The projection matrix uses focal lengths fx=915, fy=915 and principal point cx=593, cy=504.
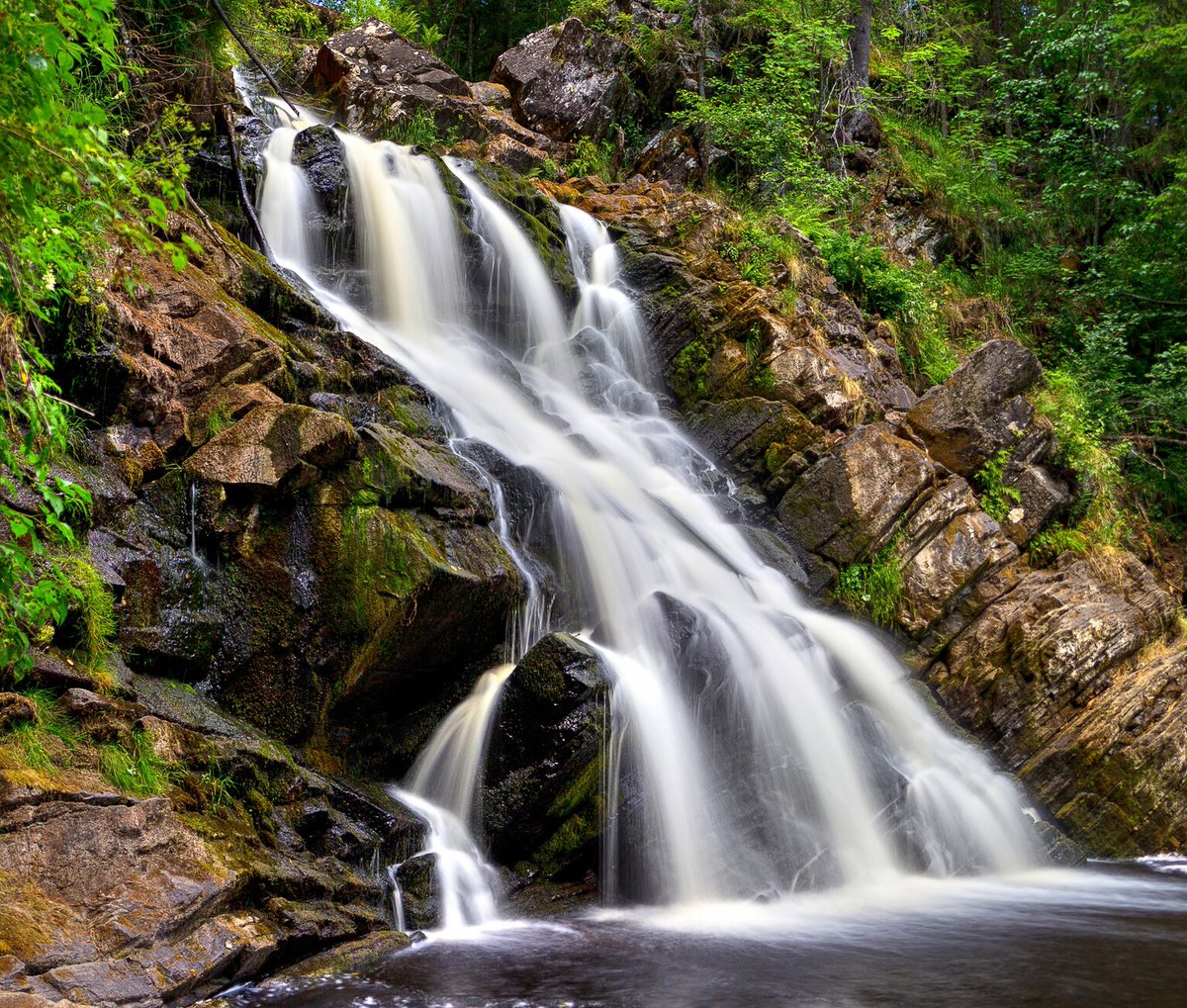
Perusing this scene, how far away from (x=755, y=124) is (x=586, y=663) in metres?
14.2

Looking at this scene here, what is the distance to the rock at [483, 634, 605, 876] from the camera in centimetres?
649

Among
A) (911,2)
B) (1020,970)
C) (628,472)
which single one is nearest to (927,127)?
(911,2)

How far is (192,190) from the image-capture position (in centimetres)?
1076

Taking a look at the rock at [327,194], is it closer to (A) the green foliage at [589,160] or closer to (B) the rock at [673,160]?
(A) the green foliage at [589,160]

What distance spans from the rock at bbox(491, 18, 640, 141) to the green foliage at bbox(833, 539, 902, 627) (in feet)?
39.5

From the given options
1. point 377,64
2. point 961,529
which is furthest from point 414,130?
point 961,529

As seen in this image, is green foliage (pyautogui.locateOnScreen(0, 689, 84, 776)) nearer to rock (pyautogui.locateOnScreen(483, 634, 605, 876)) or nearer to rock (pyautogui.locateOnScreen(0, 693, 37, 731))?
rock (pyautogui.locateOnScreen(0, 693, 37, 731))

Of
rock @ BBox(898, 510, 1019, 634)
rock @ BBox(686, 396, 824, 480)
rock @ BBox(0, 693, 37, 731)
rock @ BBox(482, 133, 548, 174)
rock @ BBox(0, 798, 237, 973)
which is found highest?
rock @ BBox(482, 133, 548, 174)

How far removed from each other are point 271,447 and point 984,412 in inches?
334

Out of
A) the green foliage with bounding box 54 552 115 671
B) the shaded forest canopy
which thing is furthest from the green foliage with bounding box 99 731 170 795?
the shaded forest canopy

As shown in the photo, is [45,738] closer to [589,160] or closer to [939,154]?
[589,160]

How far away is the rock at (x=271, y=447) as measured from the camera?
667 centimetres

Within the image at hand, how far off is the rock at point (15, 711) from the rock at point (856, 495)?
25.9ft

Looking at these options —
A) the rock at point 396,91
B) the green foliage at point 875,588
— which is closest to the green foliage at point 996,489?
the green foliage at point 875,588
